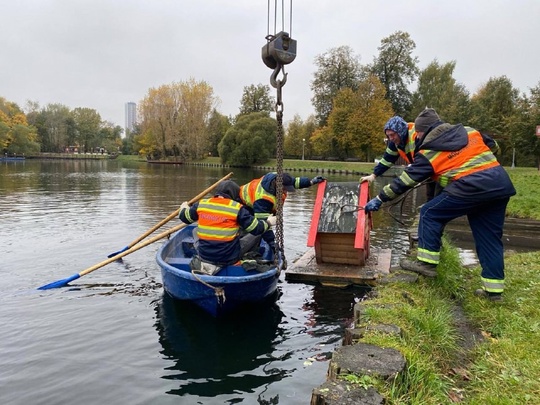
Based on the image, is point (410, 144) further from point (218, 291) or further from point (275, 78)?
point (218, 291)

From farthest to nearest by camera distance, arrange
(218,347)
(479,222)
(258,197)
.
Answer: (258,197)
(218,347)
(479,222)

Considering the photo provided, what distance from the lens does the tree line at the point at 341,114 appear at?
4100 centimetres

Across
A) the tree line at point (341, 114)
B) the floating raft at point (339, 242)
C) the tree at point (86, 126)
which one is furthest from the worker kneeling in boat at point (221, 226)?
the tree at point (86, 126)

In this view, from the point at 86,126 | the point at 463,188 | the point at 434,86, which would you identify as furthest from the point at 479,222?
the point at 86,126

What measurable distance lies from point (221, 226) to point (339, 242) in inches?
107

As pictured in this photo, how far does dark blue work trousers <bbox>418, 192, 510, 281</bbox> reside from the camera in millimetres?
4938

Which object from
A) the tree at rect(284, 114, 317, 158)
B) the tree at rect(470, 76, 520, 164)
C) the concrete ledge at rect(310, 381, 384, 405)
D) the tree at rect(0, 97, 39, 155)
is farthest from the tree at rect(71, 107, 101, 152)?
the concrete ledge at rect(310, 381, 384, 405)

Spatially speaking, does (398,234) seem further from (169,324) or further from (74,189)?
(74,189)

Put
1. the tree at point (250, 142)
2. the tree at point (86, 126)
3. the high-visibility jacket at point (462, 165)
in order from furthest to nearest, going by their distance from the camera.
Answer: the tree at point (86, 126) → the tree at point (250, 142) → the high-visibility jacket at point (462, 165)

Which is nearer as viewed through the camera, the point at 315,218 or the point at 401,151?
the point at 401,151

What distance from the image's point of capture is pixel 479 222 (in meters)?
5.10

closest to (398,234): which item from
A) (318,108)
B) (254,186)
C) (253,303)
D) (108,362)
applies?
(254,186)

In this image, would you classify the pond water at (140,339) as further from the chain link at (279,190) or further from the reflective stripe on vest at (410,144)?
the reflective stripe on vest at (410,144)

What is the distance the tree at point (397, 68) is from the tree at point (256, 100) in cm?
2285
